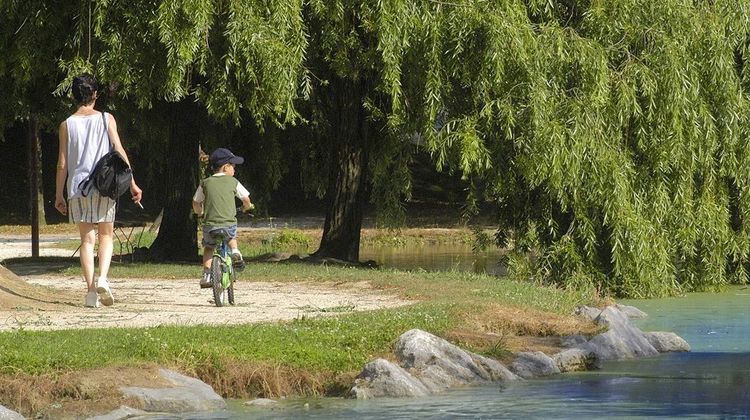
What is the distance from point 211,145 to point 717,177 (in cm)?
777

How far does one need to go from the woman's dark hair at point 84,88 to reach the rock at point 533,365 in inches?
172

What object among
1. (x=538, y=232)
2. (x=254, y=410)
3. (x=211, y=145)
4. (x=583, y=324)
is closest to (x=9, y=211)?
(x=211, y=145)

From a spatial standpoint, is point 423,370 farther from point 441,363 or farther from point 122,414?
point 122,414

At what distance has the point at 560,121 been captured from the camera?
16750mm

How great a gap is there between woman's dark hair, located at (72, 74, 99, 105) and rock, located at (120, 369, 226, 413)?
3451 mm

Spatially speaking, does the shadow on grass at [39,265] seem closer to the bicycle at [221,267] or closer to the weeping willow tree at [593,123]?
the weeping willow tree at [593,123]

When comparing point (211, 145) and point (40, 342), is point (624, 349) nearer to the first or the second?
point (40, 342)

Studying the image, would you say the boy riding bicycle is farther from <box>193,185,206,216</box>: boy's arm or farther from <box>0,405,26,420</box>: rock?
<box>0,405,26,420</box>: rock

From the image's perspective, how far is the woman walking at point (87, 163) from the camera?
12.3 metres

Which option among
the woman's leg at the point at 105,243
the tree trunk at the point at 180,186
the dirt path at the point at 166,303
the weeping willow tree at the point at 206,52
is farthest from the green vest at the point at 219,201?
the tree trunk at the point at 180,186

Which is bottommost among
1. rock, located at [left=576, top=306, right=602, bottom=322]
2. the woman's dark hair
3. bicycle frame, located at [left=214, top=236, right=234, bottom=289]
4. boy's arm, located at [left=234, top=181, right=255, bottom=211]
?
rock, located at [left=576, top=306, right=602, bottom=322]

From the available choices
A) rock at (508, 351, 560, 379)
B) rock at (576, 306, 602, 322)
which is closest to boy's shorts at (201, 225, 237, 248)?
rock at (508, 351, 560, 379)

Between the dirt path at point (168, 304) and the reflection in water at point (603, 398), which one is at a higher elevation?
the dirt path at point (168, 304)

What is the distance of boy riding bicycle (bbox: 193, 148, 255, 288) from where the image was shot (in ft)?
44.1
